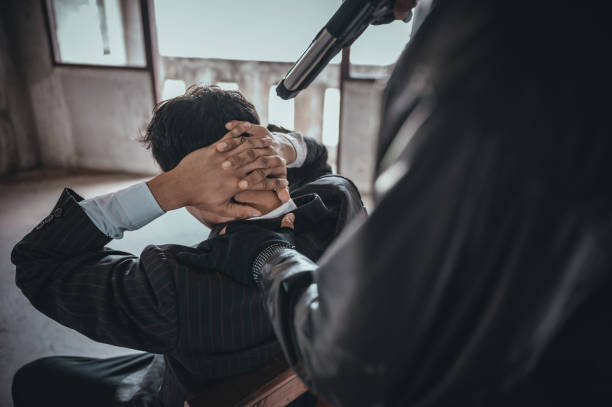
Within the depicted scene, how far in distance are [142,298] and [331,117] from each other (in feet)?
9.47

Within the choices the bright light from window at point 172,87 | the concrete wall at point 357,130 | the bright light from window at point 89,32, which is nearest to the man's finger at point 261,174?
the concrete wall at point 357,130

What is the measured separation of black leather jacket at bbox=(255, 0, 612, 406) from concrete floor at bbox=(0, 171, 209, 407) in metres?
1.71

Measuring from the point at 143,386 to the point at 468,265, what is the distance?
0.99m

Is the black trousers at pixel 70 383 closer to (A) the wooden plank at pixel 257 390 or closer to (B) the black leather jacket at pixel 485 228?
(A) the wooden plank at pixel 257 390

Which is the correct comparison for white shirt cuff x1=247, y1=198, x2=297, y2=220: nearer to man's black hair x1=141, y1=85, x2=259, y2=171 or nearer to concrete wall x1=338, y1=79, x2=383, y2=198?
man's black hair x1=141, y1=85, x2=259, y2=171

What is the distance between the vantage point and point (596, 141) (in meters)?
0.23

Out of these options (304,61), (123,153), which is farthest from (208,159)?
(123,153)

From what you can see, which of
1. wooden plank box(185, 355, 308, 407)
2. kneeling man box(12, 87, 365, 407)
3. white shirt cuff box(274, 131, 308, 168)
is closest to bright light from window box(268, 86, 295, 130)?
white shirt cuff box(274, 131, 308, 168)

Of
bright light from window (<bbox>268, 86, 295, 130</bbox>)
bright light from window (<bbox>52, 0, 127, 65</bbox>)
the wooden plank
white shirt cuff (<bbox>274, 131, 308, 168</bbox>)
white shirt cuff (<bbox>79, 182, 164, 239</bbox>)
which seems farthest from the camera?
bright light from window (<bbox>52, 0, 127, 65</bbox>)

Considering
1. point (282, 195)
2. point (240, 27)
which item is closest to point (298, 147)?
point (282, 195)

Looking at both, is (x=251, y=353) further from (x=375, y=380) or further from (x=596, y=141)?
(x=596, y=141)

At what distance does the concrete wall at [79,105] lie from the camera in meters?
3.57

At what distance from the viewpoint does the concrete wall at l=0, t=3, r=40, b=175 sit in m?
3.57

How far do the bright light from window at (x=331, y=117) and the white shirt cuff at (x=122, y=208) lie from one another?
106 inches
